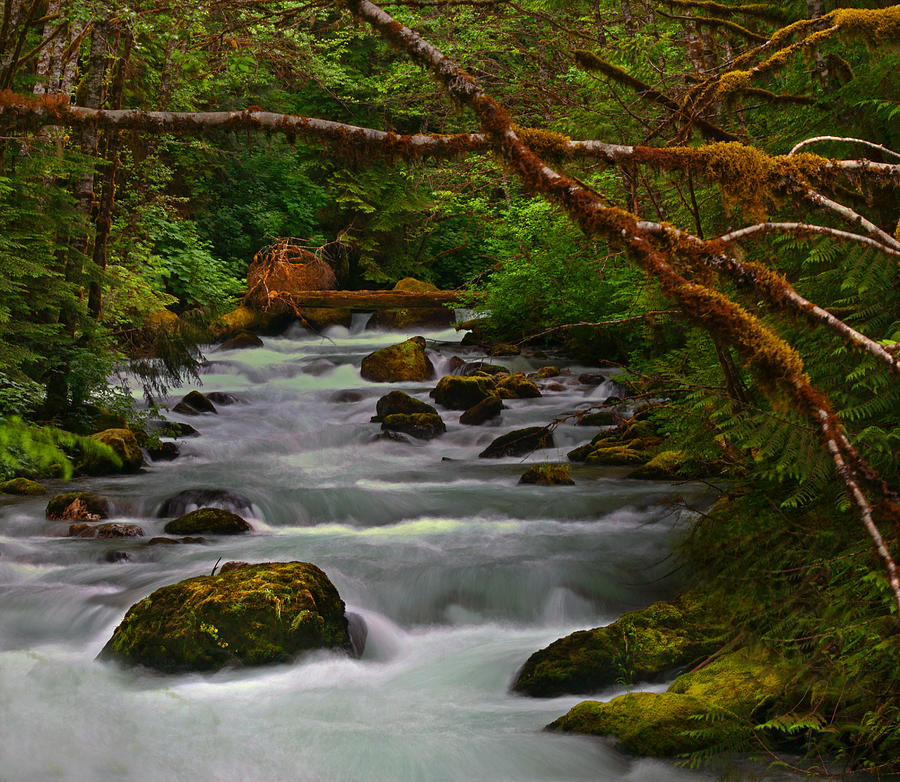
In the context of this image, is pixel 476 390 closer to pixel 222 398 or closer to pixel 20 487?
pixel 222 398

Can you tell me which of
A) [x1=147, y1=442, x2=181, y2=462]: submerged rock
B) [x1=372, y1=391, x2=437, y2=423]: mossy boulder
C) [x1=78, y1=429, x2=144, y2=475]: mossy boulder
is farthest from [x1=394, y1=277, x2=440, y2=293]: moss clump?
[x1=78, y1=429, x2=144, y2=475]: mossy boulder

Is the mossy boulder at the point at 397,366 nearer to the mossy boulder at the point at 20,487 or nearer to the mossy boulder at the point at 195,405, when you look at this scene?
the mossy boulder at the point at 195,405

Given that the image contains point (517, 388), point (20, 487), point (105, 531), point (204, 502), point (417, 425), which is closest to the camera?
point (105, 531)

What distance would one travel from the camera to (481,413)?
14.4 m

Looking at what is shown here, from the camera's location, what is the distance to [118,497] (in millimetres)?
10039

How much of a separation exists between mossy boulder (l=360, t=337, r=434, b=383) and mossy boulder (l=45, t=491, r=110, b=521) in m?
9.33

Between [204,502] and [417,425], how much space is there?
470cm

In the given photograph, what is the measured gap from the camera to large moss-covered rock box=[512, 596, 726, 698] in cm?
561

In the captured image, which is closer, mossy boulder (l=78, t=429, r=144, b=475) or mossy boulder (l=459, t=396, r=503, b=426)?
mossy boulder (l=78, t=429, r=144, b=475)

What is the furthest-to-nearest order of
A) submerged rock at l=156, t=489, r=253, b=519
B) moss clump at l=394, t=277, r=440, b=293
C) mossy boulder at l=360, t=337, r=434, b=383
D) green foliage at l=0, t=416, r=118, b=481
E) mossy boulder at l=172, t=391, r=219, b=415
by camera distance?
1. moss clump at l=394, t=277, r=440, b=293
2. mossy boulder at l=360, t=337, r=434, b=383
3. mossy boulder at l=172, t=391, r=219, b=415
4. submerged rock at l=156, t=489, r=253, b=519
5. green foliage at l=0, t=416, r=118, b=481

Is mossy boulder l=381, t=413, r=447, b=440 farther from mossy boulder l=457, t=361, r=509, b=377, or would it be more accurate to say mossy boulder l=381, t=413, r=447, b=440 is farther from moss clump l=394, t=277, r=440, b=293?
moss clump l=394, t=277, r=440, b=293

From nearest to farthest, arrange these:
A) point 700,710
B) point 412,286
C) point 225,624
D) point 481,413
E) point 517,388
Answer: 1. point 700,710
2. point 225,624
3. point 481,413
4. point 517,388
5. point 412,286

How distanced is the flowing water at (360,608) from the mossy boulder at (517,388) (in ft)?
7.11

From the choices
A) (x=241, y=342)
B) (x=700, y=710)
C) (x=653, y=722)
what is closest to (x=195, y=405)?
(x=241, y=342)
